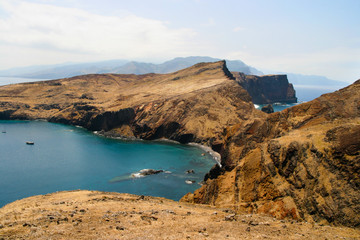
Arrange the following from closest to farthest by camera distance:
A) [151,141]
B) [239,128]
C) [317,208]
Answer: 1. [317,208]
2. [239,128]
3. [151,141]

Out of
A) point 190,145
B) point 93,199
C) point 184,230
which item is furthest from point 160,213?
point 190,145

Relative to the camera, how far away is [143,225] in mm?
21766

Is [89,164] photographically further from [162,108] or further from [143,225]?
[143,225]

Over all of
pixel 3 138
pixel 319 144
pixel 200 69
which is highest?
pixel 200 69

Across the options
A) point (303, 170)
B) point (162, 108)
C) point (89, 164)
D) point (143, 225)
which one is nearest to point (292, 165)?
point (303, 170)

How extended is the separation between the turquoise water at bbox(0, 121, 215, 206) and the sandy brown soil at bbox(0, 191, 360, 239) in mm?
27358

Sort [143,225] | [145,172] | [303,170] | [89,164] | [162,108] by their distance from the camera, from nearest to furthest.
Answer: [143,225]
[303,170]
[145,172]
[89,164]
[162,108]

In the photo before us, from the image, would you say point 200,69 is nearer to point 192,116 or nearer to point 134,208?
point 192,116

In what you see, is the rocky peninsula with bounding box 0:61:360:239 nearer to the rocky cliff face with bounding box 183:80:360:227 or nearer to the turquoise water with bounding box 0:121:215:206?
the rocky cliff face with bounding box 183:80:360:227

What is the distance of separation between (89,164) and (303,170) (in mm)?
60703

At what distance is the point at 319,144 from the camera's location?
30.0m

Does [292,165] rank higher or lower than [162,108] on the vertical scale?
lower

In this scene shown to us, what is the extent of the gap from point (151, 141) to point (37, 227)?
83.2 metres

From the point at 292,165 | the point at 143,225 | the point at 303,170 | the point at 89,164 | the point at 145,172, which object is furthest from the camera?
the point at 89,164
